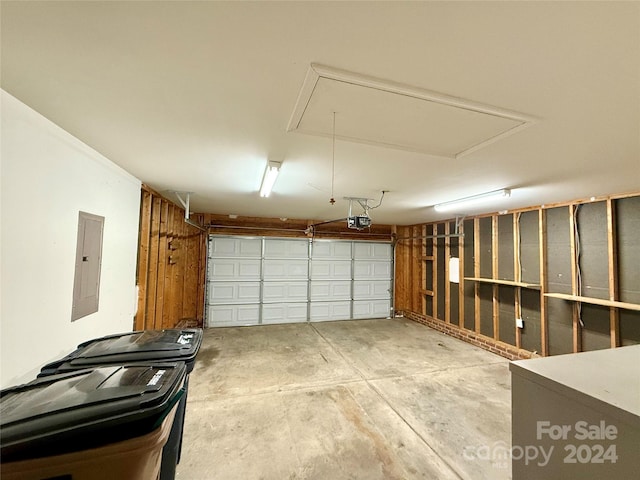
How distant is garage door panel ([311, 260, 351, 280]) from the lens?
640 centimetres

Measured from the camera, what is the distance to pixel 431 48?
3.06 feet

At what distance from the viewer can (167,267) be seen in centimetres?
398

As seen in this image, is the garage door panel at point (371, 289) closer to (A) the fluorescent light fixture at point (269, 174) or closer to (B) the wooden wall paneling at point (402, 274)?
(B) the wooden wall paneling at point (402, 274)

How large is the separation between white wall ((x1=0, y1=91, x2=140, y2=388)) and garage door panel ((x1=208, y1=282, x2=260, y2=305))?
3.62m

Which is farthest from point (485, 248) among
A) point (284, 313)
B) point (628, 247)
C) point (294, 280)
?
point (284, 313)

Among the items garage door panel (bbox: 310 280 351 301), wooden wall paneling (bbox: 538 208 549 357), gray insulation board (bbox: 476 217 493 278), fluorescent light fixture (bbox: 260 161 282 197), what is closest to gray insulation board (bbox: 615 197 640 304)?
wooden wall paneling (bbox: 538 208 549 357)

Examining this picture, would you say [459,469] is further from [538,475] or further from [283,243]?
[283,243]

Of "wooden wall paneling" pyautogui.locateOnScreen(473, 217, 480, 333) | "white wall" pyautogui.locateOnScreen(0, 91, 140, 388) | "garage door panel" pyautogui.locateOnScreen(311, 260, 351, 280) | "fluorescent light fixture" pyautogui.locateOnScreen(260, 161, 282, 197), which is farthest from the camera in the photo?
"garage door panel" pyautogui.locateOnScreen(311, 260, 351, 280)

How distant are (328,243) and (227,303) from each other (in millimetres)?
2737

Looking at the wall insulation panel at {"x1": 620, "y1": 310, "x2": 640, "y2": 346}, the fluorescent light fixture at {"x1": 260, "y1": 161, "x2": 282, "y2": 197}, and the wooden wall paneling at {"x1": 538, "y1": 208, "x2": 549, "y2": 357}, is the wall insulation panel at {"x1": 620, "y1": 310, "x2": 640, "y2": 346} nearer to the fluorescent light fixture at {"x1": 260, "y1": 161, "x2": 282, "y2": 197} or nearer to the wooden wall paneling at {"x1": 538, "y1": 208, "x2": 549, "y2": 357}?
the wooden wall paneling at {"x1": 538, "y1": 208, "x2": 549, "y2": 357}

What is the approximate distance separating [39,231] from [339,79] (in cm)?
183

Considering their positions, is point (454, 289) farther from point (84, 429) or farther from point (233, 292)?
point (84, 429)

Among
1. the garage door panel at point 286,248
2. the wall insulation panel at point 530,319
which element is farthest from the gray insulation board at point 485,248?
the garage door panel at point 286,248

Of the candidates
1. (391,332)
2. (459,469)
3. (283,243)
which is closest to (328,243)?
(283,243)
